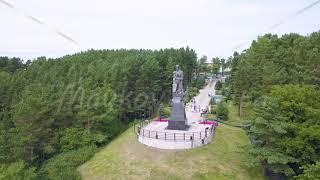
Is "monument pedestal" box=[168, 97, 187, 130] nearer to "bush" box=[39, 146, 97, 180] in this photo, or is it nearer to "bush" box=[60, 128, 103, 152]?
"bush" box=[39, 146, 97, 180]

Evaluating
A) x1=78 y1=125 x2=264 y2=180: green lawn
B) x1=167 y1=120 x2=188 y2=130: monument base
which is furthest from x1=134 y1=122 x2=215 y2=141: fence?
x1=167 y1=120 x2=188 y2=130: monument base

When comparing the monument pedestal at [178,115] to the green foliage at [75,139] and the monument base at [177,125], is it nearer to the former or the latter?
the monument base at [177,125]

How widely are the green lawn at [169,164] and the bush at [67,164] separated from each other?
0.81 metres

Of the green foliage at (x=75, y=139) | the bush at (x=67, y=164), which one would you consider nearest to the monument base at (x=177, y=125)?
the bush at (x=67, y=164)

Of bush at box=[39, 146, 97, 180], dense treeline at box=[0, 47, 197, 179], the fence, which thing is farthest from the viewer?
dense treeline at box=[0, 47, 197, 179]

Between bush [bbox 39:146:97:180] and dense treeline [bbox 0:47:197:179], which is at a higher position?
dense treeline [bbox 0:47:197:179]

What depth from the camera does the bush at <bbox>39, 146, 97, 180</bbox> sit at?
31.5 meters

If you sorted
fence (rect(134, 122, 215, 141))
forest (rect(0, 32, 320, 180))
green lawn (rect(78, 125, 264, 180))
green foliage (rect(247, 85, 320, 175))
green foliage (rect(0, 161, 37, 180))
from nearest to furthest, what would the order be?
green foliage (rect(247, 85, 320, 175)) → forest (rect(0, 32, 320, 180)) → green lawn (rect(78, 125, 264, 180)) → green foliage (rect(0, 161, 37, 180)) → fence (rect(134, 122, 215, 141))

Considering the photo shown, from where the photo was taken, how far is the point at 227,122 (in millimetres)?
46625

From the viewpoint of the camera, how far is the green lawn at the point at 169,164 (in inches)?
1136

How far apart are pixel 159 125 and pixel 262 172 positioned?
14.4m

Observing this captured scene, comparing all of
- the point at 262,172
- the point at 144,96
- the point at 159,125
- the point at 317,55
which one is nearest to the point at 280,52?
the point at 317,55

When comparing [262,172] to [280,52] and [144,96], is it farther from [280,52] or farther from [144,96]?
[280,52]

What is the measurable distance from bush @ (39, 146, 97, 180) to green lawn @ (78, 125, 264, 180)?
0.81m
